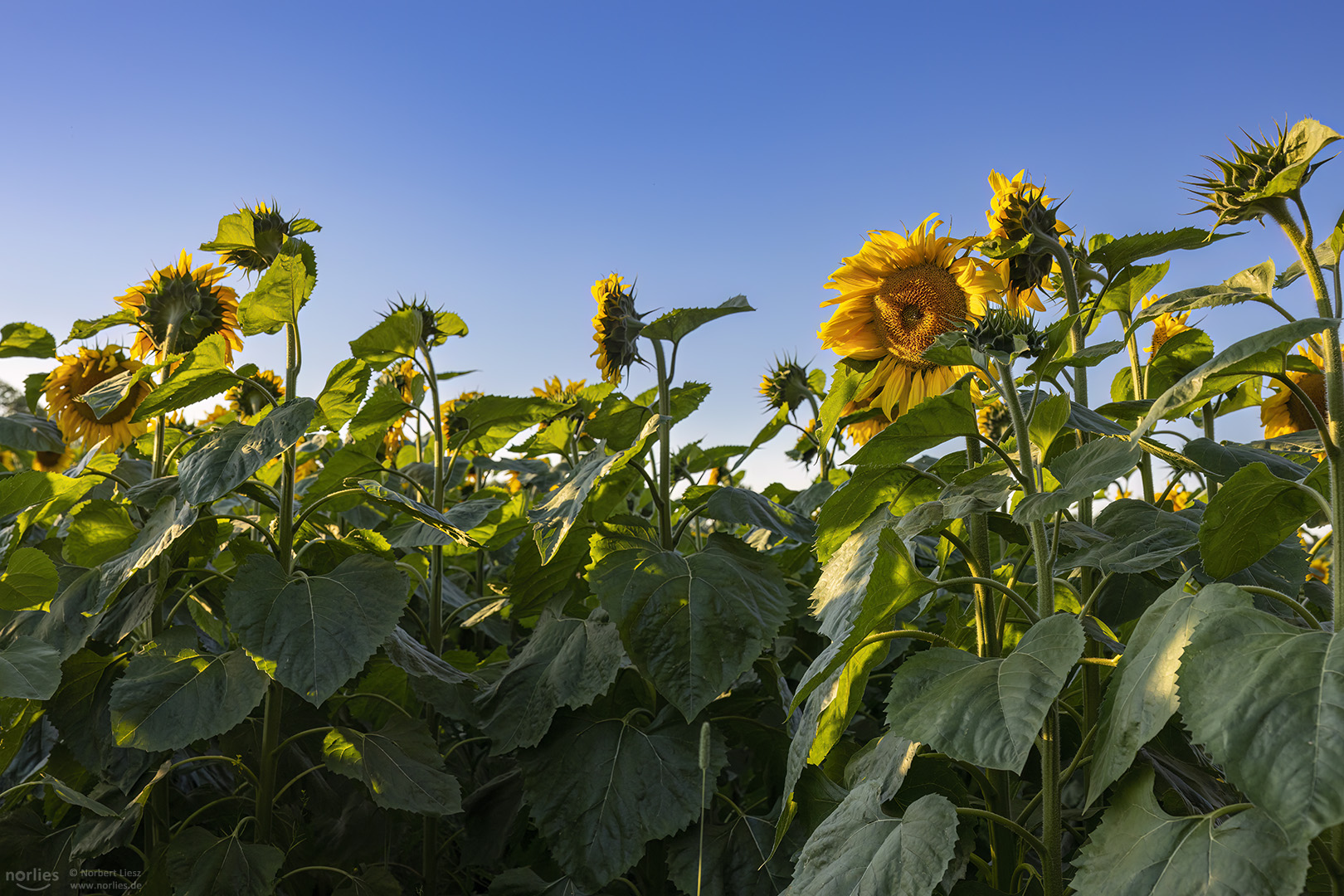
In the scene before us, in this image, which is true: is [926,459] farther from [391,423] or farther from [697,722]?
[391,423]

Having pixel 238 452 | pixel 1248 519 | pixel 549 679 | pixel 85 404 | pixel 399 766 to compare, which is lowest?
pixel 399 766

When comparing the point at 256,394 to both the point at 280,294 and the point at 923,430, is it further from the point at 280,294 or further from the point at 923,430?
the point at 923,430

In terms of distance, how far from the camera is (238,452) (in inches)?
69.3

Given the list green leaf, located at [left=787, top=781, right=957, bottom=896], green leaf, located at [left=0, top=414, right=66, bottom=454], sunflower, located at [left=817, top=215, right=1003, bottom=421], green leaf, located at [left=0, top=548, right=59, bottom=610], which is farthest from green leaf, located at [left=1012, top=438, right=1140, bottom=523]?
green leaf, located at [left=0, top=414, right=66, bottom=454]

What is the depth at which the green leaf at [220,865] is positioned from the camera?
170 cm

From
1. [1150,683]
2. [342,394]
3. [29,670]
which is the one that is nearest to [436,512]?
[342,394]

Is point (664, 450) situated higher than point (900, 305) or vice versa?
point (900, 305)

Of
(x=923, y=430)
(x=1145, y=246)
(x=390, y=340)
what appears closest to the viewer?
(x=923, y=430)

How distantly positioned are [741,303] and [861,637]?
1046 millimetres

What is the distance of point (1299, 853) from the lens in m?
0.80

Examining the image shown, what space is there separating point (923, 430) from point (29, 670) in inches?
57.1

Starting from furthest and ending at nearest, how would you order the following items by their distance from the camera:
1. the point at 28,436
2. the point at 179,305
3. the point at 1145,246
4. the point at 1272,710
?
the point at 28,436
the point at 179,305
the point at 1145,246
the point at 1272,710

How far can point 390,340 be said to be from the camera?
2.25 metres

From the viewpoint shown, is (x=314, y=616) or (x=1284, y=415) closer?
(x=314, y=616)
